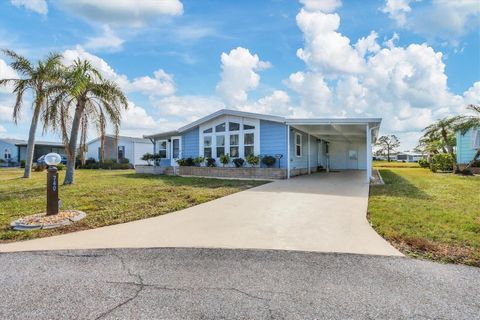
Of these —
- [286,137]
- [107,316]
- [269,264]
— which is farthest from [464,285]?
[286,137]

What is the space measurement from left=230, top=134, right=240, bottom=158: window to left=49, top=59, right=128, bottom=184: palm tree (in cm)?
564

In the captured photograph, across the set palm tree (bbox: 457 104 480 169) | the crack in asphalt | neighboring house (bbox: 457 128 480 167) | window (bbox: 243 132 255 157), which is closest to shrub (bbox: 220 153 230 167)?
window (bbox: 243 132 255 157)

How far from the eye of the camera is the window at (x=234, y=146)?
602 inches

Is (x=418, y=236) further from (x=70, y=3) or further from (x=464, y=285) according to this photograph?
(x=70, y=3)

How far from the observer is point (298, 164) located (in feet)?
51.8

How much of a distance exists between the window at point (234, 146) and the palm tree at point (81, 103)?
18.5ft

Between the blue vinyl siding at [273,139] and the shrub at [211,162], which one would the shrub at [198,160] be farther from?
the blue vinyl siding at [273,139]

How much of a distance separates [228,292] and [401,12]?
1174 cm

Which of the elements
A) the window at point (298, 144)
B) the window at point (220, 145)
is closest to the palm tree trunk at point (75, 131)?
the window at point (220, 145)

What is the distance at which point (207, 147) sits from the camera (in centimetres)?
1661

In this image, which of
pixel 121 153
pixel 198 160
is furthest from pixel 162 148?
pixel 121 153

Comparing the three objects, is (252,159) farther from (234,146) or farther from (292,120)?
(292,120)

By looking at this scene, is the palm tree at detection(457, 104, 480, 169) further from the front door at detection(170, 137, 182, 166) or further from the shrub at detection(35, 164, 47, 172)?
the shrub at detection(35, 164, 47, 172)

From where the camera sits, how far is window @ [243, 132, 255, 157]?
14730 mm
